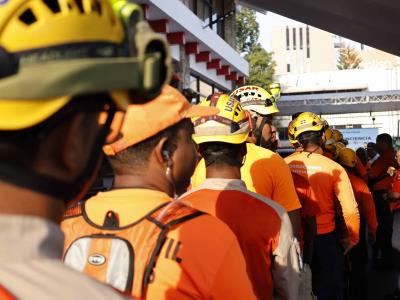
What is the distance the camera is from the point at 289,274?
2.66 meters

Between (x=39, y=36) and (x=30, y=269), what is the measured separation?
379 mm

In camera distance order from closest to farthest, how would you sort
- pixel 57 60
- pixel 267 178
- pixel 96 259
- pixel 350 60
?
1. pixel 57 60
2. pixel 96 259
3. pixel 267 178
4. pixel 350 60

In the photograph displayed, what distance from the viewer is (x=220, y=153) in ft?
9.25

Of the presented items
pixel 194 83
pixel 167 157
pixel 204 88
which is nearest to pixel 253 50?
pixel 204 88

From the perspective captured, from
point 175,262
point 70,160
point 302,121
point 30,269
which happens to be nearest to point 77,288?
point 30,269

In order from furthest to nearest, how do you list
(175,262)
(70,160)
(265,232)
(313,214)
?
1. (313,214)
2. (265,232)
3. (175,262)
4. (70,160)

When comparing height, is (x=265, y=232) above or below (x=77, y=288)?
below

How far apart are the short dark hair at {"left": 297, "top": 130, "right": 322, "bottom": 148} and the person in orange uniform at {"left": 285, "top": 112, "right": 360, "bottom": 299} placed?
10 cm

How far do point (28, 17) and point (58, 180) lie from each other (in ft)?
0.93

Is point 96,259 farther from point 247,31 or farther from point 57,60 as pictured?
point 247,31

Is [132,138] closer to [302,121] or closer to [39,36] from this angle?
[39,36]

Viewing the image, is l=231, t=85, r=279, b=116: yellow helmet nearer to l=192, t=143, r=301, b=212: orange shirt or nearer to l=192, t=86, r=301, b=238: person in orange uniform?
l=192, t=86, r=301, b=238: person in orange uniform

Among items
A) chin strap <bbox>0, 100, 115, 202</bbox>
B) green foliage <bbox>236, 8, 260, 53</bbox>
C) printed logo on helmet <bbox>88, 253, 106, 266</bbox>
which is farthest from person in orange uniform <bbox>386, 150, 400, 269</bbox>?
green foliage <bbox>236, 8, 260, 53</bbox>

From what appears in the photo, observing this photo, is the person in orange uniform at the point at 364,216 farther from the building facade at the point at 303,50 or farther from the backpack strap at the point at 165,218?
the building facade at the point at 303,50
